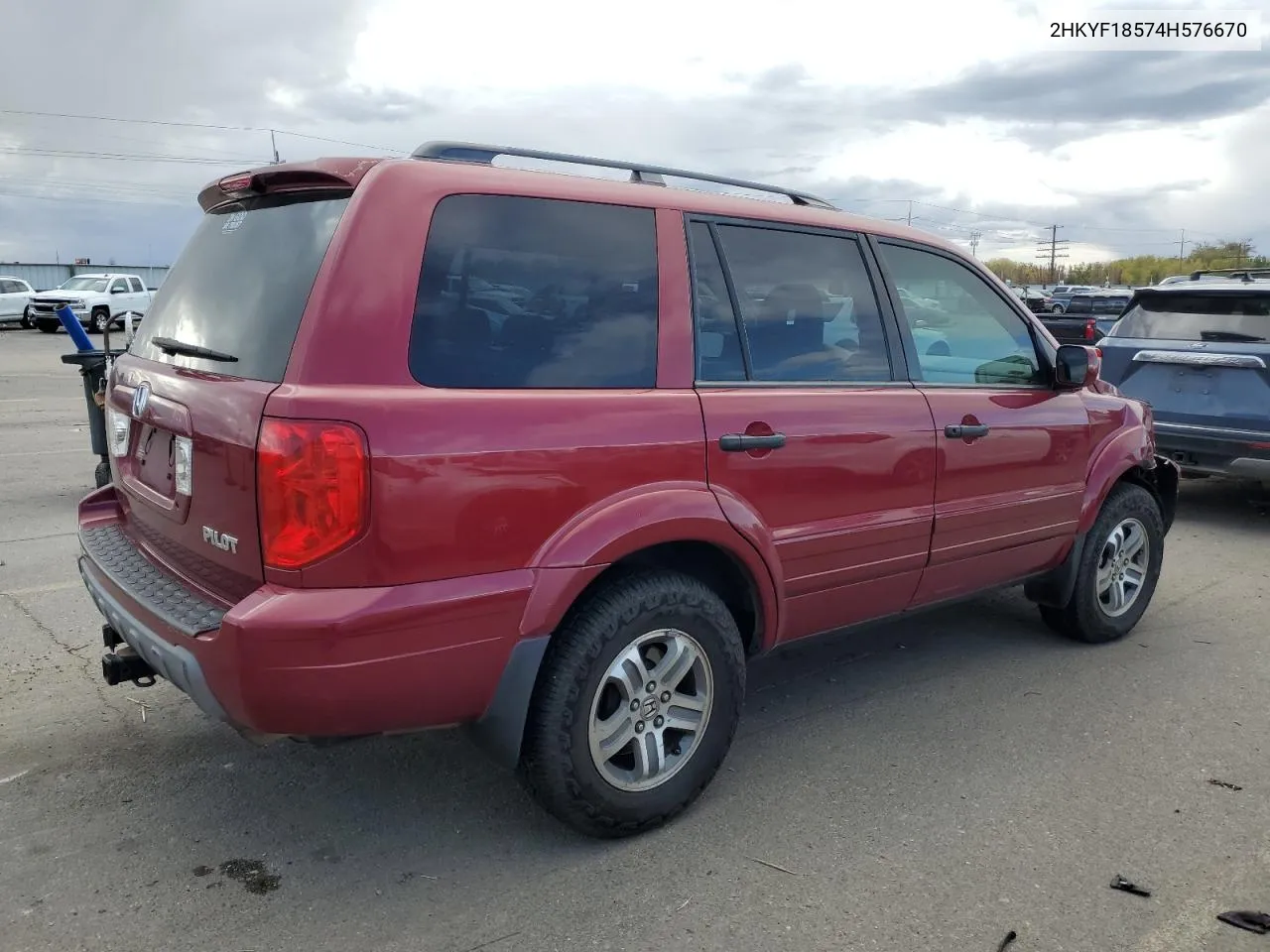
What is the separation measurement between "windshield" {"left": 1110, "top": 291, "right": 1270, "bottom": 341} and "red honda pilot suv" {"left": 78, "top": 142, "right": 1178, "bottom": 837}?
4865 mm

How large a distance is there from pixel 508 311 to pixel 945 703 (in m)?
2.52

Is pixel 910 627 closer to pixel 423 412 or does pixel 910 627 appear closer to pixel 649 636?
pixel 649 636

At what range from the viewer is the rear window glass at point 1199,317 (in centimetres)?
755

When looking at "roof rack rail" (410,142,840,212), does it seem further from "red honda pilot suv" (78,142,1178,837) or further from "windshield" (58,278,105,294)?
"windshield" (58,278,105,294)

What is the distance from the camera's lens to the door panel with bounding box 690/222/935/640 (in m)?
3.22

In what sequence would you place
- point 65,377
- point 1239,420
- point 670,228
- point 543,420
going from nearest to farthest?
point 543,420
point 670,228
point 1239,420
point 65,377

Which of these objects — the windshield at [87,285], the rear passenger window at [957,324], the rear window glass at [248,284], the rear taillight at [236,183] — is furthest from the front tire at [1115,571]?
the windshield at [87,285]

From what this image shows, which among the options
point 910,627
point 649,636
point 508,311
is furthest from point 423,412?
point 910,627

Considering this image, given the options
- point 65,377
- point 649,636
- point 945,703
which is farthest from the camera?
point 65,377

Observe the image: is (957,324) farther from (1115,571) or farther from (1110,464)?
(1115,571)

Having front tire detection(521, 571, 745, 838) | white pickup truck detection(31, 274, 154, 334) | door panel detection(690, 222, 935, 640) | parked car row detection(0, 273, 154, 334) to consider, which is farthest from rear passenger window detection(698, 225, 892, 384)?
parked car row detection(0, 273, 154, 334)

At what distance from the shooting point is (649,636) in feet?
9.82

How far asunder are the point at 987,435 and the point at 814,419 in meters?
1.01

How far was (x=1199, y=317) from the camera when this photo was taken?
789cm
